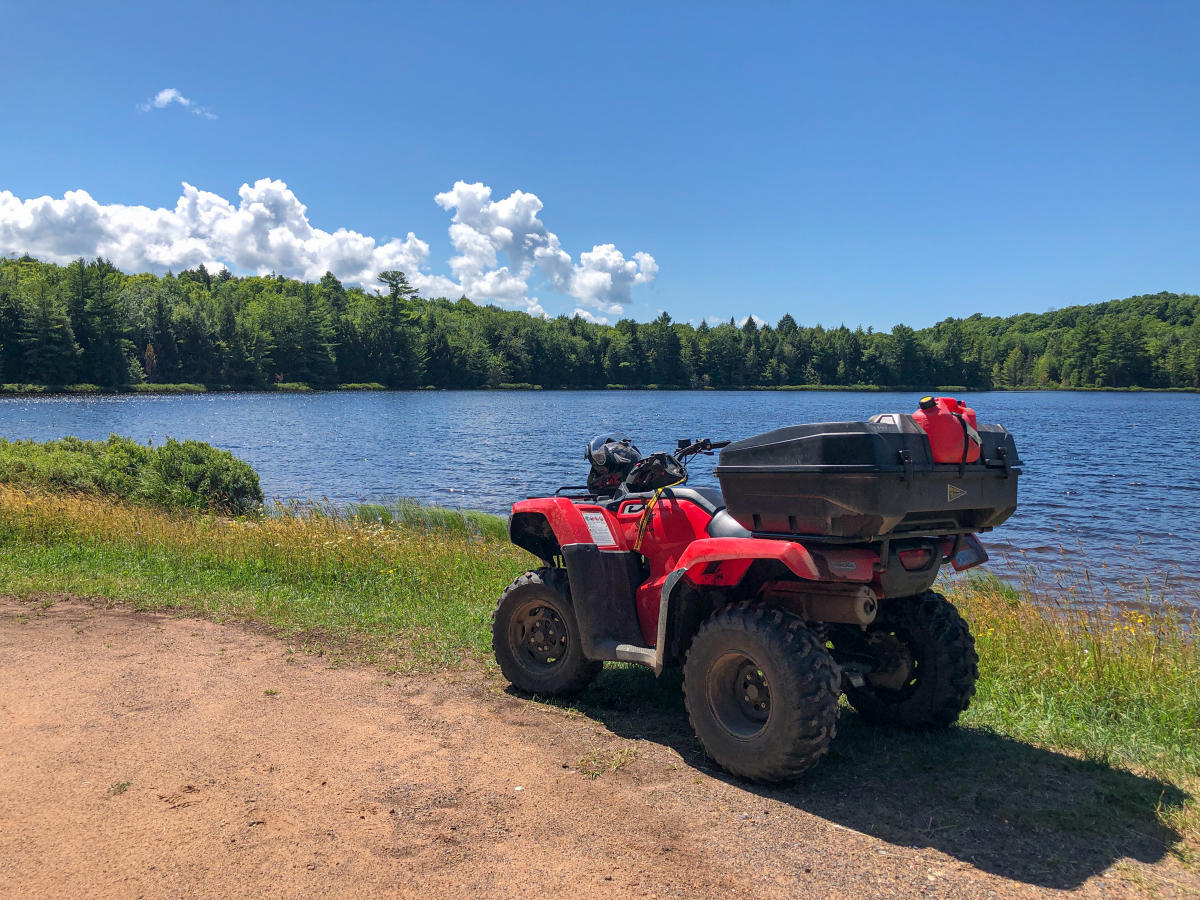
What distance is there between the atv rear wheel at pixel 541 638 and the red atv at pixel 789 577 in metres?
0.02

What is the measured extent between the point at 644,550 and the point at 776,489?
4.28ft

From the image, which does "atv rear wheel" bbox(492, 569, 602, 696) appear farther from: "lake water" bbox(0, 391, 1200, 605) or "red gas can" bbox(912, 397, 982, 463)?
"lake water" bbox(0, 391, 1200, 605)

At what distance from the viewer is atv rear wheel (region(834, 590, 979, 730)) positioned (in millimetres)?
4895

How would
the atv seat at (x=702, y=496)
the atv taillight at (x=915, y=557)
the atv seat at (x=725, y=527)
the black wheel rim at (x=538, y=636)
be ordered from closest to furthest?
the atv taillight at (x=915, y=557), the atv seat at (x=725, y=527), the atv seat at (x=702, y=496), the black wheel rim at (x=538, y=636)

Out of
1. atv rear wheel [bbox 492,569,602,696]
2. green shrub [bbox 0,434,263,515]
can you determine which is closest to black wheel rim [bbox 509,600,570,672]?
atv rear wheel [bbox 492,569,602,696]

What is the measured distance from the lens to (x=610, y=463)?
19.9ft

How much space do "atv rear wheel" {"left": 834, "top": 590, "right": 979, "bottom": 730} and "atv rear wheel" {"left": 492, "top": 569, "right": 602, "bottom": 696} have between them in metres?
1.81

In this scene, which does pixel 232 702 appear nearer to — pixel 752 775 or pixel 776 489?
pixel 752 775

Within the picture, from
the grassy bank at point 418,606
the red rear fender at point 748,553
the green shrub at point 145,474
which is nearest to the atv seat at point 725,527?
the red rear fender at point 748,553

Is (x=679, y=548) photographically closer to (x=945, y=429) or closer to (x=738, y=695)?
(x=738, y=695)

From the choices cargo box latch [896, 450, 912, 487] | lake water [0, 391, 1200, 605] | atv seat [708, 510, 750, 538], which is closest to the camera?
cargo box latch [896, 450, 912, 487]

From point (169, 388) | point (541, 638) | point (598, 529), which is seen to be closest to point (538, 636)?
point (541, 638)

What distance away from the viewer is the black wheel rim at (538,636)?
19.2 ft

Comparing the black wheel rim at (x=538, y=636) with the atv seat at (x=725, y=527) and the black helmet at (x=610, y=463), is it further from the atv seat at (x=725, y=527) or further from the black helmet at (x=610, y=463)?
the atv seat at (x=725, y=527)
